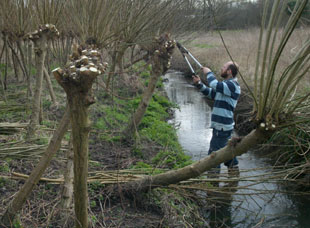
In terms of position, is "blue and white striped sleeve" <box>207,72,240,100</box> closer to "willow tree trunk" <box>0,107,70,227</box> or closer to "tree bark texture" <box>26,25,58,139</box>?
"tree bark texture" <box>26,25,58,139</box>

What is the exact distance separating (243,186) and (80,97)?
6.77 feet

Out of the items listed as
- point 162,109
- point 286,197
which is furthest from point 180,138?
point 286,197

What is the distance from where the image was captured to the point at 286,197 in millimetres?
4676

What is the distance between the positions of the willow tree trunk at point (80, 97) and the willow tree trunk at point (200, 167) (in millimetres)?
1154

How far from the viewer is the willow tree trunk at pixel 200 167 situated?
8.33ft

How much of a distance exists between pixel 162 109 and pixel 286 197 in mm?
4609

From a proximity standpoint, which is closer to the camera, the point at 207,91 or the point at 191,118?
the point at 207,91

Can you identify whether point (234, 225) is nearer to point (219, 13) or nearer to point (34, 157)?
point (34, 157)

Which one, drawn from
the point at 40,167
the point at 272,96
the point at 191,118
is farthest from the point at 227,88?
the point at 191,118

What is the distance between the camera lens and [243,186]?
10.3 feet

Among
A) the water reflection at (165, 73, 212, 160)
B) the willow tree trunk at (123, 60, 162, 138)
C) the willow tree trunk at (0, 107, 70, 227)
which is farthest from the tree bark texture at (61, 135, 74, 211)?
the willow tree trunk at (123, 60, 162, 138)

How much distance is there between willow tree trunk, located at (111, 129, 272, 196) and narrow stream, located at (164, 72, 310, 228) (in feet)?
1.62

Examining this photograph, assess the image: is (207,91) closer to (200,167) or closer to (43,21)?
(200,167)

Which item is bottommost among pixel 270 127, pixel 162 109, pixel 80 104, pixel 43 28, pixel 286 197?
pixel 286 197
